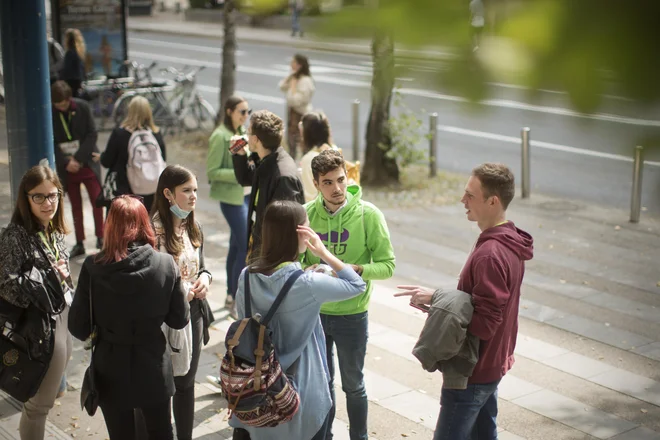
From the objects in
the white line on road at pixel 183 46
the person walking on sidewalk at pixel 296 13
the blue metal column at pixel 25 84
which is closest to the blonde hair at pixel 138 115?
the blue metal column at pixel 25 84

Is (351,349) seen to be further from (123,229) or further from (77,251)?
(77,251)

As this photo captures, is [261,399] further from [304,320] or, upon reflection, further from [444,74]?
[444,74]

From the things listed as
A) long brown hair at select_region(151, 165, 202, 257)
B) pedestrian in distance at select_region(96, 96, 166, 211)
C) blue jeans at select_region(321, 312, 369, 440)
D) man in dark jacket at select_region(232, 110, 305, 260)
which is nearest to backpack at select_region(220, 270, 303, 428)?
blue jeans at select_region(321, 312, 369, 440)

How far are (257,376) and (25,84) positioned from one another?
3054 millimetres

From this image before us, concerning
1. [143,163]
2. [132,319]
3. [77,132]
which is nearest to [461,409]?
[132,319]

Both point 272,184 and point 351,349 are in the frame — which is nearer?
point 351,349

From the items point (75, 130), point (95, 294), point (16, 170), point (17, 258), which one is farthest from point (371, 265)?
point (75, 130)

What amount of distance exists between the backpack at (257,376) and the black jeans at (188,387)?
0.95 metres

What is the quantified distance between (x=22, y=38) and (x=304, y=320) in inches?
118

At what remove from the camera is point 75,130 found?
9102 millimetres

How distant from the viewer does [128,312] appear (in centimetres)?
420

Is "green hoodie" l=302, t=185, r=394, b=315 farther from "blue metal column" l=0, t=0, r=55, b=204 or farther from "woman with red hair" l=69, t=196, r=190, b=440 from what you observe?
"blue metal column" l=0, t=0, r=55, b=204

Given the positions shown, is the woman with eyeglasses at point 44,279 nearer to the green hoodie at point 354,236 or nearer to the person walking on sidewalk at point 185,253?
the person walking on sidewalk at point 185,253

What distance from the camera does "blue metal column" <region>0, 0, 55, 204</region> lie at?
226 inches
